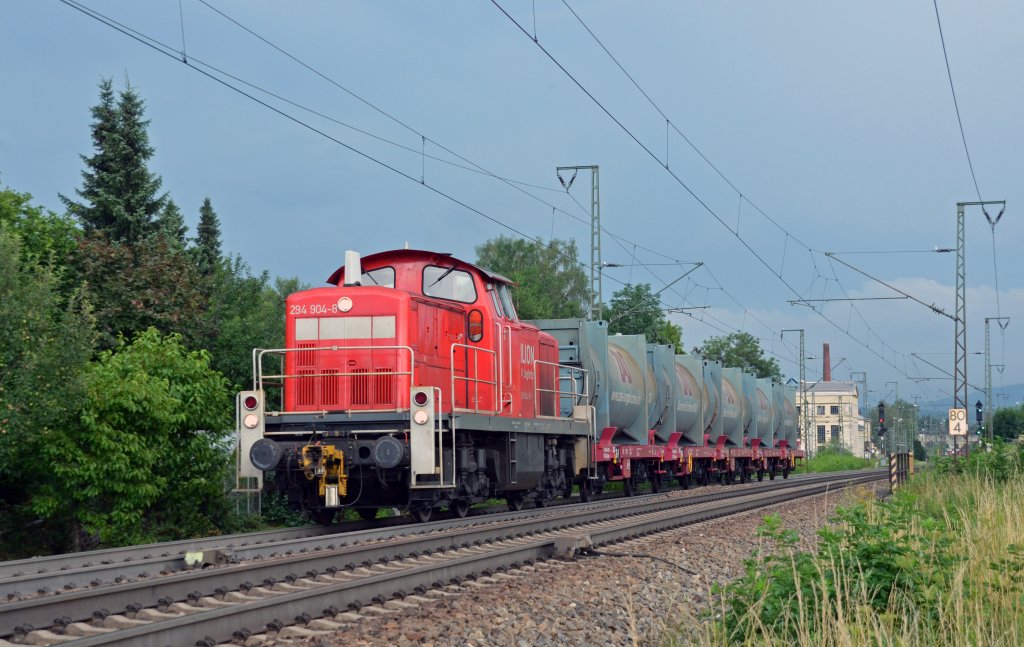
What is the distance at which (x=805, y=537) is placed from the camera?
1314cm

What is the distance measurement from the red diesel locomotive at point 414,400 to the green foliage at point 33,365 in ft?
7.22

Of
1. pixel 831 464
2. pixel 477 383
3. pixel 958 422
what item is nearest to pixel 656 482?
pixel 958 422

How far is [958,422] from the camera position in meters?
31.9

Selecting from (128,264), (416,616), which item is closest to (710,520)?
(416,616)

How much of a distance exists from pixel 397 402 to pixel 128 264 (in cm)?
919

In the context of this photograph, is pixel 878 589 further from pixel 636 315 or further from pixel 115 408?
pixel 636 315

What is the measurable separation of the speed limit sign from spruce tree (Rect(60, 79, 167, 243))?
25.2 meters

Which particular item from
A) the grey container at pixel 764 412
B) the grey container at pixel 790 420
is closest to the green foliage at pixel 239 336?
the grey container at pixel 764 412

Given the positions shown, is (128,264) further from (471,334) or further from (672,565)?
(672,565)

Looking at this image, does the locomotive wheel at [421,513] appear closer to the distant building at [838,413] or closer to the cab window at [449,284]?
the cab window at [449,284]

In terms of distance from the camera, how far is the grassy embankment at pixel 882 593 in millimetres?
5824

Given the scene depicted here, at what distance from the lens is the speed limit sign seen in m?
31.6

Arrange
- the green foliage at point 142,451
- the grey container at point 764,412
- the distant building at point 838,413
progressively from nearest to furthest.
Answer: the green foliage at point 142,451, the grey container at point 764,412, the distant building at point 838,413

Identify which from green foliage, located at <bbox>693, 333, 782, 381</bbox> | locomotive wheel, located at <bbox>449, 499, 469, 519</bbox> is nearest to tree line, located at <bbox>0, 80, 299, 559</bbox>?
locomotive wheel, located at <bbox>449, 499, 469, 519</bbox>
